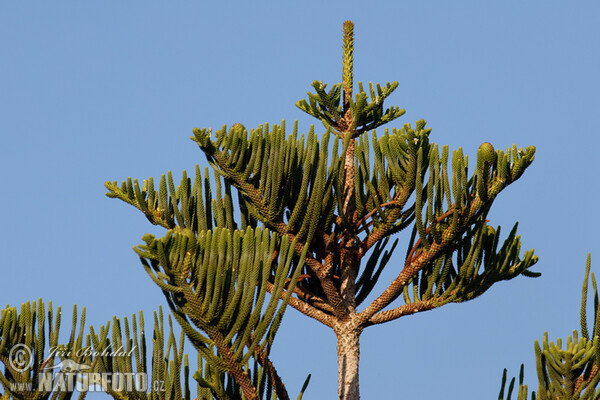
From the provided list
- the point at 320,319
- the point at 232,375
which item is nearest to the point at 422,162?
the point at 320,319

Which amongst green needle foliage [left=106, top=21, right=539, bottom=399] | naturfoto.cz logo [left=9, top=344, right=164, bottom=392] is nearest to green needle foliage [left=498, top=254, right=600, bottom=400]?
green needle foliage [left=106, top=21, right=539, bottom=399]

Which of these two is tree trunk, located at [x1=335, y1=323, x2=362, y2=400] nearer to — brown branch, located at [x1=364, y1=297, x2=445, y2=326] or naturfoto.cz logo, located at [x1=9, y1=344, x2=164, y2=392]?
brown branch, located at [x1=364, y1=297, x2=445, y2=326]

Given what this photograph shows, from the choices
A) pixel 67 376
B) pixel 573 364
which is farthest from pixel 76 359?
pixel 573 364

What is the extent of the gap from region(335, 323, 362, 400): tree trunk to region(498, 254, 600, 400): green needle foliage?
52.9 inches

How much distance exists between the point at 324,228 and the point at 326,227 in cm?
2

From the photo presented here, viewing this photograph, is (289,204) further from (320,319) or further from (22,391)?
(22,391)

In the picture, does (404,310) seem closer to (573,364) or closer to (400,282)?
(400,282)

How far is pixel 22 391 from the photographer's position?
310 inches

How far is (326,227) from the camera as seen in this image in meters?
7.41

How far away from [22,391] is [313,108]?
11.3 feet

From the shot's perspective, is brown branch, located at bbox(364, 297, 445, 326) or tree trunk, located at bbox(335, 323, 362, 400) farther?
brown branch, located at bbox(364, 297, 445, 326)

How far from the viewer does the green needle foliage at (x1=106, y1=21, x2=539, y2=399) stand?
647 cm

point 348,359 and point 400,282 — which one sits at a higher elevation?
point 400,282

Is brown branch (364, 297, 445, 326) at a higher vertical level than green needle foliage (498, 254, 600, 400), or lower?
higher
